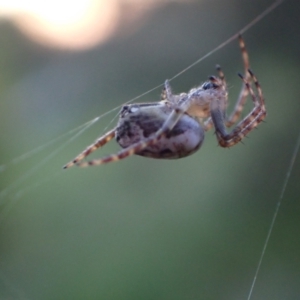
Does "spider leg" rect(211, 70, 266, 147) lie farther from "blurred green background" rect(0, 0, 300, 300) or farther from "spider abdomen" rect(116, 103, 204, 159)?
"blurred green background" rect(0, 0, 300, 300)

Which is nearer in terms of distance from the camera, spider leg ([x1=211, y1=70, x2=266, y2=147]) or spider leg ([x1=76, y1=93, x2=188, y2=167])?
spider leg ([x1=76, y1=93, x2=188, y2=167])

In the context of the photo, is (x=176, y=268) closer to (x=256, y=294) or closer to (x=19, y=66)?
(x=256, y=294)

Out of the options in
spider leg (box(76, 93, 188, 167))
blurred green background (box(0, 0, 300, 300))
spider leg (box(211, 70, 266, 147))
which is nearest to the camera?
spider leg (box(76, 93, 188, 167))

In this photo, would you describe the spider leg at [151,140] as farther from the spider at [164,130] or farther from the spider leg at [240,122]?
the spider leg at [240,122]

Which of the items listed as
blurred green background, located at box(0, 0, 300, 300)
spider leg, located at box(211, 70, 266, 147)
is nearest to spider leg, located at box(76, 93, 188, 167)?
spider leg, located at box(211, 70, 266, 147)

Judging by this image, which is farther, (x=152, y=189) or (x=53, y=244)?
(x=152, y=189)

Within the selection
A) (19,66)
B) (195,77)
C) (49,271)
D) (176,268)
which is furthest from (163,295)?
(19,66)

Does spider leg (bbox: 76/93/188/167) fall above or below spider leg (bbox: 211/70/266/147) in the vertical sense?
below

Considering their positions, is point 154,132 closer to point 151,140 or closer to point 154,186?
point 151,140
